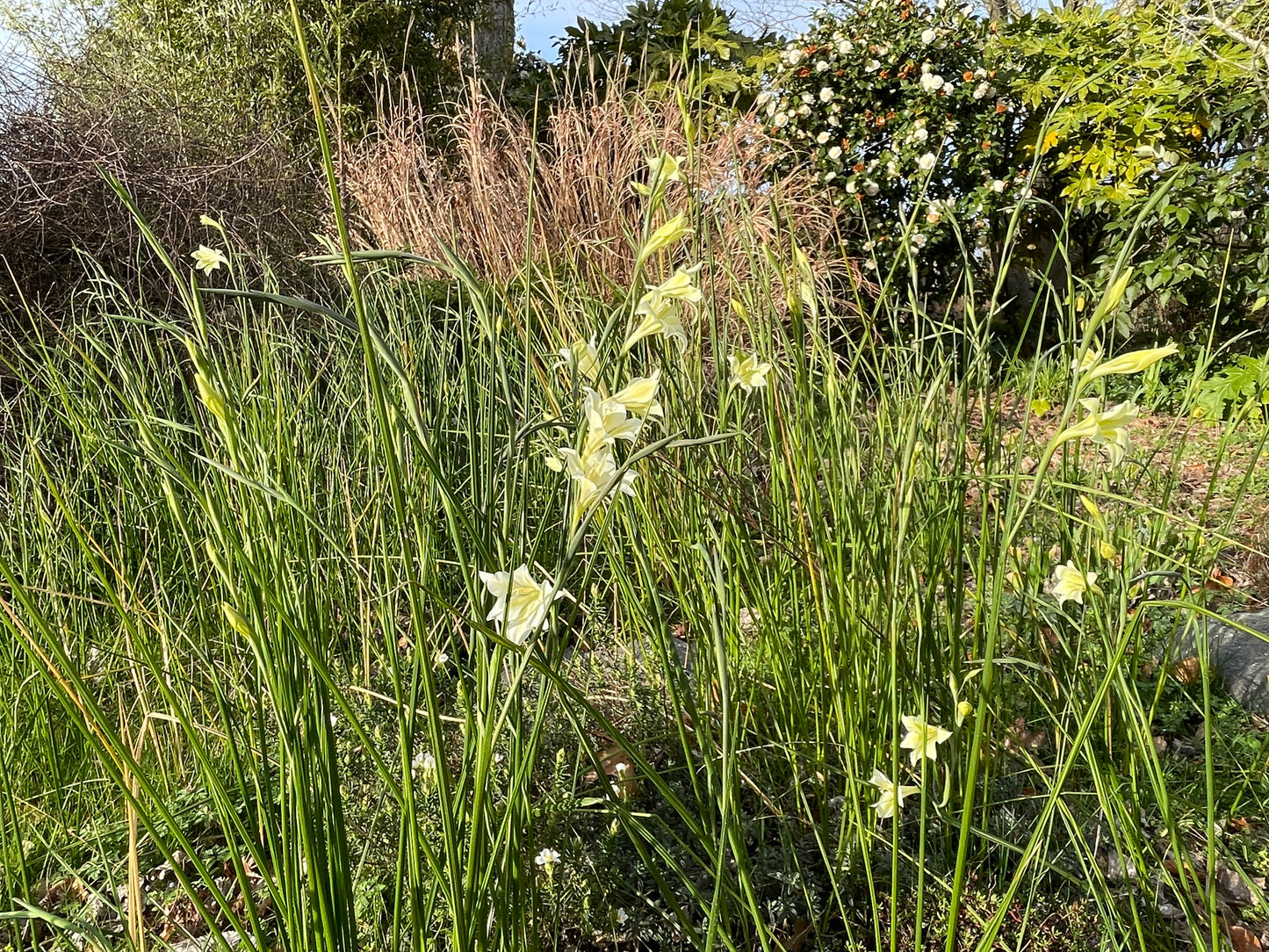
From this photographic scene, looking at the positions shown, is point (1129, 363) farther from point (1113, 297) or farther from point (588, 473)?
point (588, 473)

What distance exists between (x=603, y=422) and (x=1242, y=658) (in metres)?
1.82

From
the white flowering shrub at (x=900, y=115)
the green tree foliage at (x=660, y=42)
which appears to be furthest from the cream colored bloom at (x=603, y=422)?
the green tree foliage at (x=660, y=42)

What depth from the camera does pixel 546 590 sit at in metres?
0.56

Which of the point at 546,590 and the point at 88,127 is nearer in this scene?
the point at 546,590

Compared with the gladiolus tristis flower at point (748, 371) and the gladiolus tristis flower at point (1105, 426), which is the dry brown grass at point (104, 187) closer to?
the gladiolus tristis flower at point (748, 371)

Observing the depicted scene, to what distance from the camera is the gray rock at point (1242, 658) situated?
1.70 metres

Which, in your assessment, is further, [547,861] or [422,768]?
[422,768]

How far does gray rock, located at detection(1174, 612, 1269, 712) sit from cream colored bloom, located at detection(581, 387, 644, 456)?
1532 millimetres

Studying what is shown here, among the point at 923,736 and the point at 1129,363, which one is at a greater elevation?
the point at 1129,363

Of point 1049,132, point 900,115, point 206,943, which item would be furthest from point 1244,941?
point 900,115

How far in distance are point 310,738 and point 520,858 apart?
215mm

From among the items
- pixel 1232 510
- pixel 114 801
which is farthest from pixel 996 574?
pixel 114 801

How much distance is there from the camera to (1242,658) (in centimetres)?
179

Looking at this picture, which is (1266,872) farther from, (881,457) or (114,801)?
(114,801)
